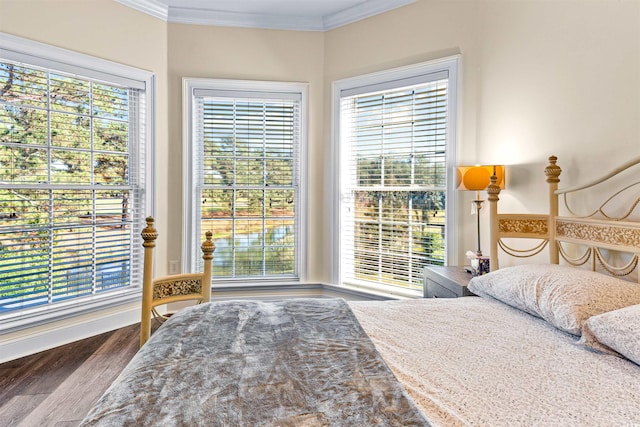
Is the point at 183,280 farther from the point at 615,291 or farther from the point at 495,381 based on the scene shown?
the point at 615,291

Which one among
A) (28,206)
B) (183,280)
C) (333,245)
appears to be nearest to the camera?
(183,280)

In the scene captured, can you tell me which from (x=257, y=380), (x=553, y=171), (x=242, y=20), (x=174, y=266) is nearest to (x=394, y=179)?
(x=553, y=171)

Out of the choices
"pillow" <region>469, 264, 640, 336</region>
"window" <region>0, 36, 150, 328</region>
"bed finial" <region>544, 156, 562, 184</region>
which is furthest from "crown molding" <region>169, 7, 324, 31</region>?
"pillow" <region>469, 264, 640, 336</region>

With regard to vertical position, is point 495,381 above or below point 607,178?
below

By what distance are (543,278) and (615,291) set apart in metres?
0.24

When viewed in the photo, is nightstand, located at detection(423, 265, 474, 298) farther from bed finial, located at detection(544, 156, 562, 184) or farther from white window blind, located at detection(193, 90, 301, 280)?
white window blind, located at detection(193, 90, 301, 280)

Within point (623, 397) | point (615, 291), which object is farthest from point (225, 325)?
point (615, 291)

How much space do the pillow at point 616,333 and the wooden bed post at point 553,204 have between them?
929 mm

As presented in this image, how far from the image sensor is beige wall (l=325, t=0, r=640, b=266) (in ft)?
5.95

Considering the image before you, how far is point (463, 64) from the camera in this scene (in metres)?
2.88

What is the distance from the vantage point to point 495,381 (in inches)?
39.1

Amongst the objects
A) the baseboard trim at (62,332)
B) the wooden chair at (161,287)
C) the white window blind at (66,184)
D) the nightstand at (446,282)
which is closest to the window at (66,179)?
the white window blind at (66,184)

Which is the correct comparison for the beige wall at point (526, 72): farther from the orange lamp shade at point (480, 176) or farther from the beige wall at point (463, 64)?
the orange lamp shade at point (480, 176)

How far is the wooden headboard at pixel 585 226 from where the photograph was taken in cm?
167
